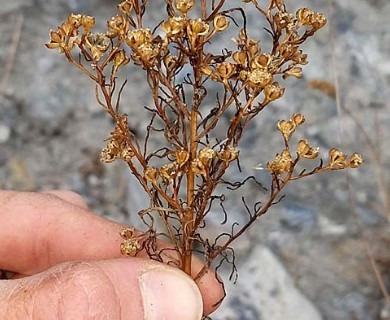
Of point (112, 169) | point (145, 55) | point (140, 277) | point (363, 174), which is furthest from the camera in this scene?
point (112, 169)

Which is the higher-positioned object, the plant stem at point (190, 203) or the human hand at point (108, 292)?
the plant stem at point (190, 203)

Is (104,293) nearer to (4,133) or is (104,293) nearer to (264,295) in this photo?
(264,295)

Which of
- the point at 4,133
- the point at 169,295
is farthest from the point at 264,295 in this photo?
the point at 4,133

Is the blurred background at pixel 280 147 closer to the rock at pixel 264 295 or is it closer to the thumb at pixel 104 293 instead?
the rock at pixel 264 295

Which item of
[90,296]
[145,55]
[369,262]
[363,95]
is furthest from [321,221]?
[145,55]

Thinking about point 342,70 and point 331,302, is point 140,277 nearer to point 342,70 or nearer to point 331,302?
point 331,302

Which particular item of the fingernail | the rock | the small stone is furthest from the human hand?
the small stone

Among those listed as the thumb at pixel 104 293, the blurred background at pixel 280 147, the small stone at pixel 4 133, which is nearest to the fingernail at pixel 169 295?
the thumb at pixel 104 293
